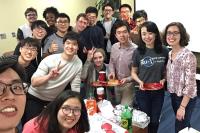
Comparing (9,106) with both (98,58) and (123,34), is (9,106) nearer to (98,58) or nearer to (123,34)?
(98,58)

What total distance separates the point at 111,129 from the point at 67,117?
0.43 m

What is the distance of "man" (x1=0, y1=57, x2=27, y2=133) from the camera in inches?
33.8

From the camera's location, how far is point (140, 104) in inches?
101

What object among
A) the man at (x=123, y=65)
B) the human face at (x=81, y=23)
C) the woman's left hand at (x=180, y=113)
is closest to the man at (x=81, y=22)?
the human face at (x=81, y=23)

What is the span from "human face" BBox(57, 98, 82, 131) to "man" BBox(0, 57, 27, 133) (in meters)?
0.77

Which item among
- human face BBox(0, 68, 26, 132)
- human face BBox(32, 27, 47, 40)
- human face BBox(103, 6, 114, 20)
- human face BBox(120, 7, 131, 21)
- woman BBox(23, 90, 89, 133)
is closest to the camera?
human face BBox(0, 68, 26, 132)

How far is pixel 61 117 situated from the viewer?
1.72 meters

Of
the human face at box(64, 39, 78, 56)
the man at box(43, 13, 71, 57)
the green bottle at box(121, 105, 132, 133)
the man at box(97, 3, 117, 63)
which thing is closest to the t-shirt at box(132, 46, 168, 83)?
the green bottle at box(121, 105, 132, 133)

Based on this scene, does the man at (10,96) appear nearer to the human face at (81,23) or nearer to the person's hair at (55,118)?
the person's hair at (55,118)

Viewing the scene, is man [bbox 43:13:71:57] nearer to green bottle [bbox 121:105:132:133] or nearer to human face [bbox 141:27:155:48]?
human face [bbox 141:27:155:48]

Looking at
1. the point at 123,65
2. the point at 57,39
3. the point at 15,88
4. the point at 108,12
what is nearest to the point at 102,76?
the point at 123,65

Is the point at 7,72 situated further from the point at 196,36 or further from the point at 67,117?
the point at 196,36

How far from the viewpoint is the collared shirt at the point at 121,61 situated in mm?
2631

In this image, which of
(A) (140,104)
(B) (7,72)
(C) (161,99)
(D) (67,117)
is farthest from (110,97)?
(B) (7,72)
